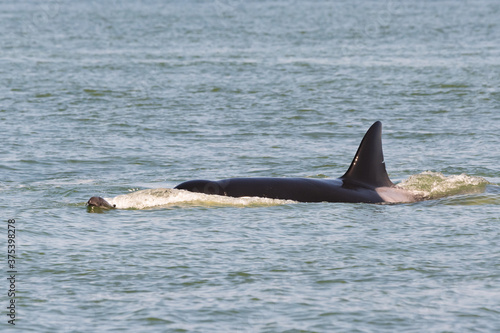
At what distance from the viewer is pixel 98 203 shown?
14219 millimetres

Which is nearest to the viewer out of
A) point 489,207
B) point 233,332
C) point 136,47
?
point 233,332

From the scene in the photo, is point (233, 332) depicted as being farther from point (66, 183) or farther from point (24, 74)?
point (24, 74)

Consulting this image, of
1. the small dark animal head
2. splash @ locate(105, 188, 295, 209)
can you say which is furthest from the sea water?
the small dark animal head

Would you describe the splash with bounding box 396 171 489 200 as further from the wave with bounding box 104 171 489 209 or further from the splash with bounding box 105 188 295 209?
the splash with bounding box 105 188 295 209

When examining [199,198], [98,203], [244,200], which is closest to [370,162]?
[244,200]

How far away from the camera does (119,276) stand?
1088 centimetres

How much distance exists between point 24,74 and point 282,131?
15522 millimetres

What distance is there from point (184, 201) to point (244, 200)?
34.8 inches

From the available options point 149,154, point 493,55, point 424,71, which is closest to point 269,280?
point 149,154

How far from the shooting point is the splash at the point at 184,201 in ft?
46.9

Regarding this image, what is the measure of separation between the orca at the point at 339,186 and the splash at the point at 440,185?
1.42ft

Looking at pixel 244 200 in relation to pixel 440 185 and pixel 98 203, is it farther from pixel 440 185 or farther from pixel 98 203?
pixel 440 185

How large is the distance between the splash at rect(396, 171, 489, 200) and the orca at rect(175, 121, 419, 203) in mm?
433

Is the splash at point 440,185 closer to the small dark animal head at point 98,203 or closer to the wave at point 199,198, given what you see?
the wave at point 199,198
